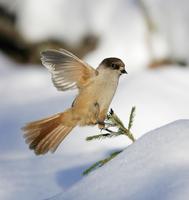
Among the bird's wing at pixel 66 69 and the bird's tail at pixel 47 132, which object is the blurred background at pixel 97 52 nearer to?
the bird's tail at pixel 47 132

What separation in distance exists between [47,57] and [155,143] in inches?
31.0

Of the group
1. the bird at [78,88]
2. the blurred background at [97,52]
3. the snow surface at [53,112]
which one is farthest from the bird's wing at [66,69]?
the blurred background at [97,52]

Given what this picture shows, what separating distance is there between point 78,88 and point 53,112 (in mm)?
2054

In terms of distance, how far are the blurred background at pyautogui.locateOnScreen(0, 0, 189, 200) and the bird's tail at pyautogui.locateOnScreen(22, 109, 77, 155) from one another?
1.18 metres

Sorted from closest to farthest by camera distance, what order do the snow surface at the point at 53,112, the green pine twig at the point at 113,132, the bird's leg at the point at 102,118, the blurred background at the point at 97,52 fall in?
the green pine twig at the point at 113,132 < the bird's leg at the point at 102,118 < the snow surface at the point at 53,112 < the blurred background at the point at 97,52

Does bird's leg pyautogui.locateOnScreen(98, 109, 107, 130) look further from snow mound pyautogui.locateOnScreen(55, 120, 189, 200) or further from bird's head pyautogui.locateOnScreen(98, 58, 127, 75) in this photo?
snow mound pyautogui.locateOnScreen(55, 120, 189, 200)

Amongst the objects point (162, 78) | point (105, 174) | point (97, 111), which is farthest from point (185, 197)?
point (162, 78)

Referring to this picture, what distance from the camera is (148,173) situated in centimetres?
213

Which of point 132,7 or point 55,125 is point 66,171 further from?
point 132,7

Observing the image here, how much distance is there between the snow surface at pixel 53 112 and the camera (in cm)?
312

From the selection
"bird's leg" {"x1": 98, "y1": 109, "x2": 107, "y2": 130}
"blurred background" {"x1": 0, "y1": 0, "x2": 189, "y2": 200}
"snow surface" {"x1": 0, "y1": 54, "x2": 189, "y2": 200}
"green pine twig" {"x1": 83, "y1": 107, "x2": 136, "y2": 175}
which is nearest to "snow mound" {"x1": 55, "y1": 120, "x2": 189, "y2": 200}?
"green pine twig" {"x1": 83, "y1": 107, "x2": 136, "y2": 175}

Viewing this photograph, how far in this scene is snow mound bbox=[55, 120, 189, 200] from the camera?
2.05 meters

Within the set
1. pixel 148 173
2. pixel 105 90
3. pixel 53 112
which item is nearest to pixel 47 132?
pixel 105 90

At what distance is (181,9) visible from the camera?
6.18 meters
